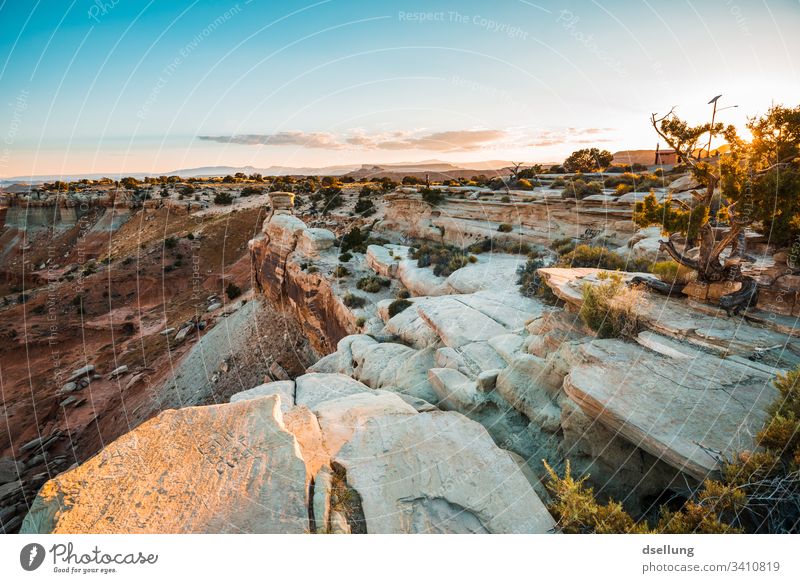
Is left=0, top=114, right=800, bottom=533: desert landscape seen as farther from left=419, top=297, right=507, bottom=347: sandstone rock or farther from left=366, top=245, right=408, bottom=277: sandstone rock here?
left=366, top=245, right=408, bottom=277: sandstone rock

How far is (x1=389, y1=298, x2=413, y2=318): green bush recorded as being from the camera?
1585cm

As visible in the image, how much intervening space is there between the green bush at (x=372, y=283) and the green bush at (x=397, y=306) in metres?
4.13

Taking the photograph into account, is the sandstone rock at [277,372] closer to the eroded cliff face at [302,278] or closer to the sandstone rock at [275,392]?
the eroded cliff face at [302,278]

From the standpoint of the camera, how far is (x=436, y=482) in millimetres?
5336

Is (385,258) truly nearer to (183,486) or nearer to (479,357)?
(479,357)

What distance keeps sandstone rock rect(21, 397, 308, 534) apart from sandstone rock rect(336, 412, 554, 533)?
1.04 metres

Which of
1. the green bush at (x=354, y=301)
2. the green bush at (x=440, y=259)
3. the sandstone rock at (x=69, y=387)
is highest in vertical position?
the green bush at (x=440, y=259)

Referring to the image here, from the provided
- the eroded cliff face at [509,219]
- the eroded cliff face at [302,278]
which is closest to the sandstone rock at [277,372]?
the eroded cliff face at [302,278]

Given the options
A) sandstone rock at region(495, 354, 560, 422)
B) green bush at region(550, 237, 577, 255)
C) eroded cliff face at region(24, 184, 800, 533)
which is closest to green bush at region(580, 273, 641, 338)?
eroded cliff face at region(24, 184, 800, 533)

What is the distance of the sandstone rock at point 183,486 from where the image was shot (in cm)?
411

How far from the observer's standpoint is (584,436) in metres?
6.54

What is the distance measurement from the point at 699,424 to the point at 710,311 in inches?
152

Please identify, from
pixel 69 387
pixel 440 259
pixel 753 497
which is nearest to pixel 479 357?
pixel 753 497
